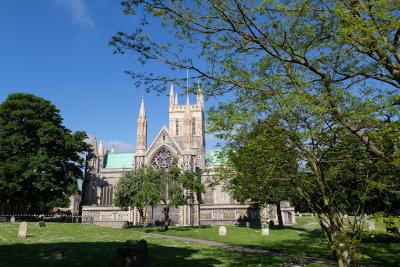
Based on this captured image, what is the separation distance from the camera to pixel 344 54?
8.83m

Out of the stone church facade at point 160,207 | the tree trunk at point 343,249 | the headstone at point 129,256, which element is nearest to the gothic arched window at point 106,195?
the stone church facade at point 160,207

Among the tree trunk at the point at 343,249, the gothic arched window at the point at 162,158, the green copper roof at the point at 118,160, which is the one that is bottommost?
the tree trunk at the point at 343,249

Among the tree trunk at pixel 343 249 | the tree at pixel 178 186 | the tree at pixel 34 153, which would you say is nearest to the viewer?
the tree trunk at pixel 343 249

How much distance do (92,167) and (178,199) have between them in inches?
1235

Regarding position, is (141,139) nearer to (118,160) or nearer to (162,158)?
(162,158)

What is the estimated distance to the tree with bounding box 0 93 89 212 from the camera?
40344 millimetres

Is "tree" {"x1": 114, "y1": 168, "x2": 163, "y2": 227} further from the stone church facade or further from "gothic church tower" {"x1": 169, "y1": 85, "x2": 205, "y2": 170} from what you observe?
"gothic church tower" {"x1": 169, "y1": 85, "x2": 205, "y2": 170}

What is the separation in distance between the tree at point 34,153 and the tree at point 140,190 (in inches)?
310

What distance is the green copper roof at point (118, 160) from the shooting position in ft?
230

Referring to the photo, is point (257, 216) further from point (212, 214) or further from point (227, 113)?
point (227, 113)

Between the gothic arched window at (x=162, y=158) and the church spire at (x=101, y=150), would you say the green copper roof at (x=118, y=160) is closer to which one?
the church spire at (x=101, y=150)

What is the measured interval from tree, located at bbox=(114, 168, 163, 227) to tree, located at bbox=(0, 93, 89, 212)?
25.8 ft

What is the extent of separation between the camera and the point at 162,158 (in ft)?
195

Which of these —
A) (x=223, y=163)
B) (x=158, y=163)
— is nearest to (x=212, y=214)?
(x=158, y=163)
